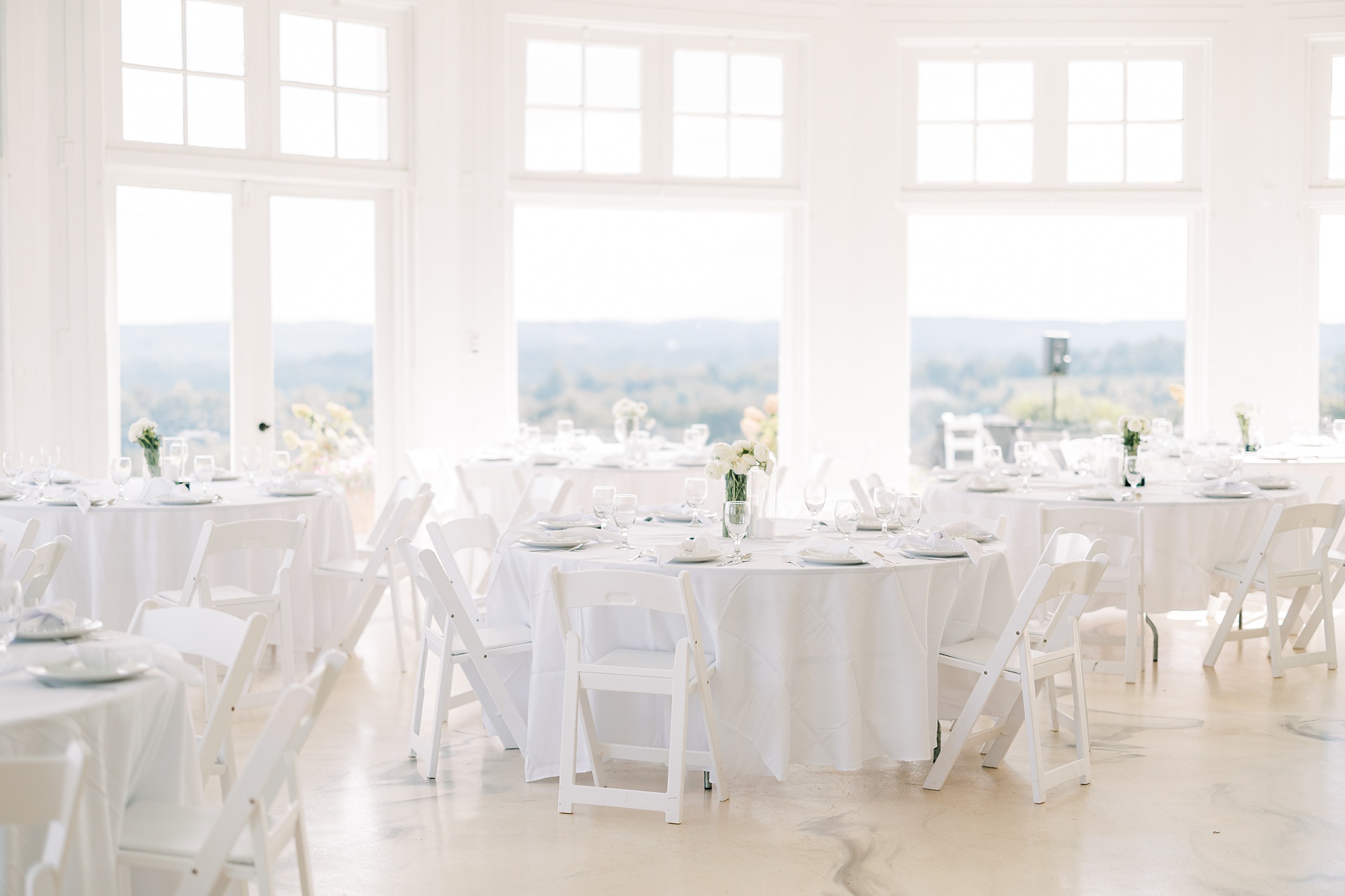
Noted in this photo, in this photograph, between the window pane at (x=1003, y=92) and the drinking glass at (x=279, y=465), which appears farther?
the window pane at (x=1003, y=92)

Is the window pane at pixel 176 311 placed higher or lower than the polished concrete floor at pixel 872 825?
higher

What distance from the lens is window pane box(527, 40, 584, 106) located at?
8.55 metres

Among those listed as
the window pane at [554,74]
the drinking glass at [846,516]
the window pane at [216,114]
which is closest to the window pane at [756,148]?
the window pane at [554,74]

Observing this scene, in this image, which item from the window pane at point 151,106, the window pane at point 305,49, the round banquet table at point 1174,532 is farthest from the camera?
the window pane at point 305,49

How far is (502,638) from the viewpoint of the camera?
4.16 metres

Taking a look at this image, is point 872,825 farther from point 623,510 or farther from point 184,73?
point 184,73

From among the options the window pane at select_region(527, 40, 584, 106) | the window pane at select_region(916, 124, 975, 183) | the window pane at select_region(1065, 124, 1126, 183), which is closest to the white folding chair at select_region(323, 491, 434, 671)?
the window pane at select_region(527, 40, 584, 106)

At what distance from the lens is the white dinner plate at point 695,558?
12.5 feet

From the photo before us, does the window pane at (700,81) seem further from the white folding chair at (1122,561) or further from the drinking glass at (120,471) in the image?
the drinking glass at (120,471)

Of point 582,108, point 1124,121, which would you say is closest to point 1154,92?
point 1124,121

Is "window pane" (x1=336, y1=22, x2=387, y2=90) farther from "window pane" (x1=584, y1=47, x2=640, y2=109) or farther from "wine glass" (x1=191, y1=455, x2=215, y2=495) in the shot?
"wine glass" (x1=191, y1=455, x2=215, y2=495)

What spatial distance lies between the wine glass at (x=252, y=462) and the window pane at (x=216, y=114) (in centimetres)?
273

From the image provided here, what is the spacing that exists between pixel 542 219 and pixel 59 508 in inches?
181

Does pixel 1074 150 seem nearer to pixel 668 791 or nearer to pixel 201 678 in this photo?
pixel 668 791
